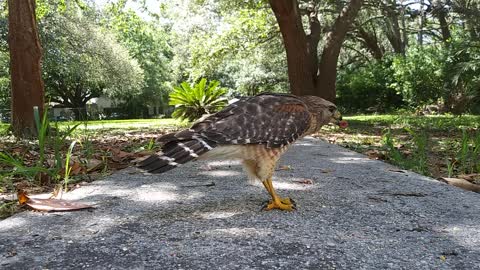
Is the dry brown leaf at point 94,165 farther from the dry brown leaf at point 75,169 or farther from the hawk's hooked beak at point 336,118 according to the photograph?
the hawk's hooked beak at point 336,118

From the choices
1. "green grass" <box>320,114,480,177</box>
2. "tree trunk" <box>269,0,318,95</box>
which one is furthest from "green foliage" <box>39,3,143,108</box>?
"green grass" <box>320,114,480,177</box>

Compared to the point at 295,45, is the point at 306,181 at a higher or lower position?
lower

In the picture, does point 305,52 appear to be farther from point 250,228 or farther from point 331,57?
point 250,228

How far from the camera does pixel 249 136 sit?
120 inches

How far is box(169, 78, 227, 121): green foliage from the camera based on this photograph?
15688 millimetres

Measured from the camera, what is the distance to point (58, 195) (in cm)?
364

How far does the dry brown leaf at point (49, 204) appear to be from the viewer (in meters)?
3.11

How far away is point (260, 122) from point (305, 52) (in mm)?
9858

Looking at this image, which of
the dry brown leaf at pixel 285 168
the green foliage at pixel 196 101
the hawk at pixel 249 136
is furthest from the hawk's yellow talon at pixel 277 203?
the green foliage at pixel 196 101

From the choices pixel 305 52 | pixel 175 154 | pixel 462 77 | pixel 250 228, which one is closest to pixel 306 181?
pixel 250 228

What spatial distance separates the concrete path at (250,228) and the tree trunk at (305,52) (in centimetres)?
840

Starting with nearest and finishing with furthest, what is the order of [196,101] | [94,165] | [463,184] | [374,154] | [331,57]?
[463,184], [94,165], [374,154], [331,57], [196,101]

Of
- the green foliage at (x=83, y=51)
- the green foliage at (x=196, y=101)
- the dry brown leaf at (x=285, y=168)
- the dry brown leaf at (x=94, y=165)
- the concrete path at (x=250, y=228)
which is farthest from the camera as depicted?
the green foliage at (x=83, y=51)

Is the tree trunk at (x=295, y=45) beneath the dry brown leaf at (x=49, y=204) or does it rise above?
above
